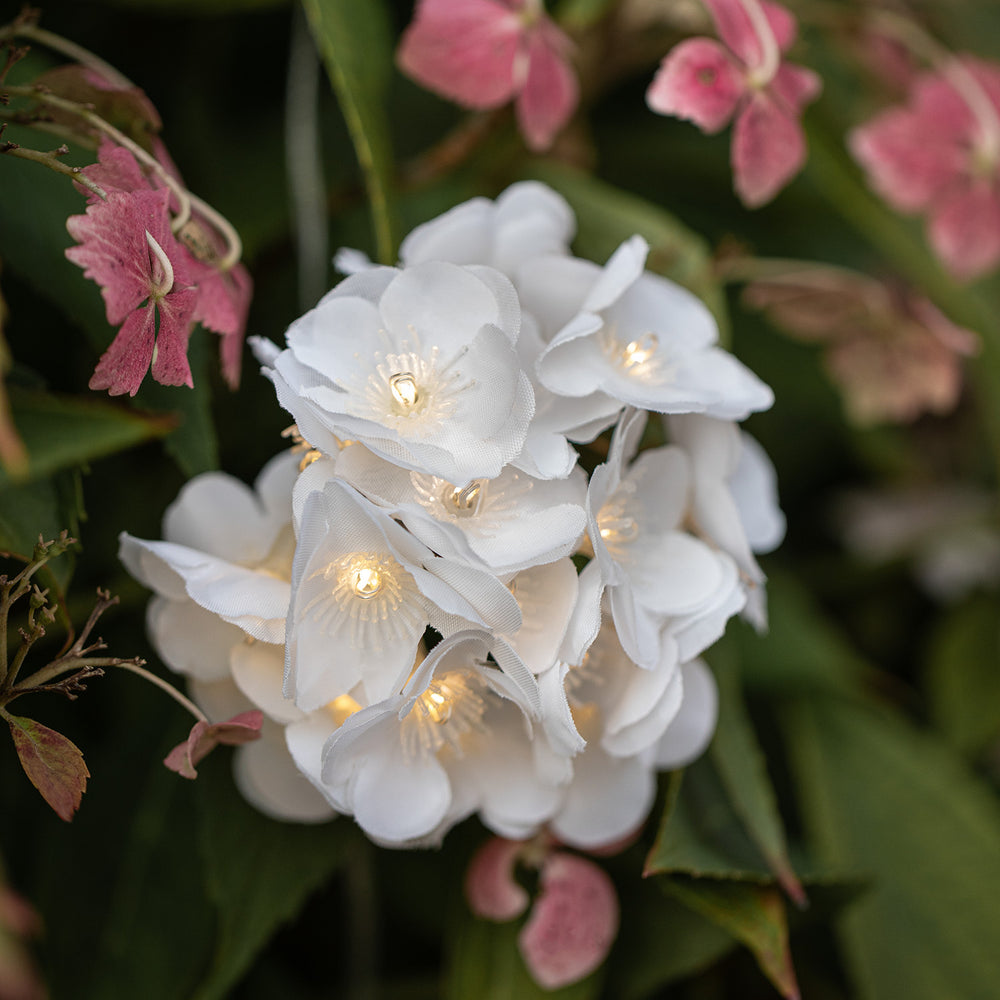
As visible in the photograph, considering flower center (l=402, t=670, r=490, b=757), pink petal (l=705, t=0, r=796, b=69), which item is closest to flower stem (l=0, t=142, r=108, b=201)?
flower center (l=402, t=670, r=490, b=757)

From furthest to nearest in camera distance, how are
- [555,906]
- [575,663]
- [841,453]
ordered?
1. [841,453]
2. [555,906]
3. [575,663]

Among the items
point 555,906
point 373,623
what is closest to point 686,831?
point 555,906

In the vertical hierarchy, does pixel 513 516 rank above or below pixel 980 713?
above

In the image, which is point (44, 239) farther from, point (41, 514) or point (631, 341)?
point (631, 341)

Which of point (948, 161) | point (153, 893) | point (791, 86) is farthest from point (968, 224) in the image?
point (153, 893)

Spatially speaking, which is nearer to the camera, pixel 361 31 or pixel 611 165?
pixel 361 31

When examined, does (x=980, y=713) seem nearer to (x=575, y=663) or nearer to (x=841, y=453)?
(x=841, y=453)

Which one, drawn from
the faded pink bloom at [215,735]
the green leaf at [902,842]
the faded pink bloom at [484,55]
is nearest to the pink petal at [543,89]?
the faded pink bloom at [484,55]
